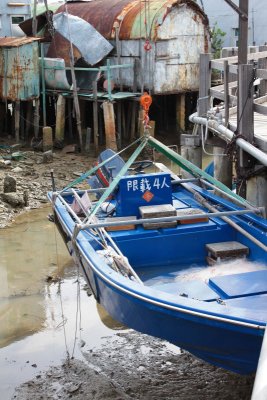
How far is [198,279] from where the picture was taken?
673cm

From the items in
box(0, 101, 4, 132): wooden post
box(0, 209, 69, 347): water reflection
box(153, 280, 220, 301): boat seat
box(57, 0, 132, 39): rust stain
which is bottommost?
box(0, 209, 69, 347): water reflection

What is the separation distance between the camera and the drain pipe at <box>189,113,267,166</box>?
6988mm

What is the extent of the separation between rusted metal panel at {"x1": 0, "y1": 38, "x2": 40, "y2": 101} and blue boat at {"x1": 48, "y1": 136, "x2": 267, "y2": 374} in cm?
914

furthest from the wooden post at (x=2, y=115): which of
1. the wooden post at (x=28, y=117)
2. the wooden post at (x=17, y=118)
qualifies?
the wooden post at (x=17, y=118)

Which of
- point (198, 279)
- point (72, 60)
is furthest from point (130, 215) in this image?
point (72, 60)

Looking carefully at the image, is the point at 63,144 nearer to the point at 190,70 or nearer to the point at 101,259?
the point at 190,70

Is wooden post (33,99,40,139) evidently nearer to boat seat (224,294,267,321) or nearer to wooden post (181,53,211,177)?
wooden post (181,53,211,177)

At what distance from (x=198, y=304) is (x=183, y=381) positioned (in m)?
1.71

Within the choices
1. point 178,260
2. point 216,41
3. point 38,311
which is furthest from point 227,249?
point 216,41

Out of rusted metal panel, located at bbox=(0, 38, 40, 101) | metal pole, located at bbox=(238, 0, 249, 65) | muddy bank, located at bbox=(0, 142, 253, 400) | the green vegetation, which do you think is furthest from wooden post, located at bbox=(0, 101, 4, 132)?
metal pole, located at bbox=(238, 0, 249, 65)

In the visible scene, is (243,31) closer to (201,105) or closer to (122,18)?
(201,105)

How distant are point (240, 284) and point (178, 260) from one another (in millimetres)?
1324

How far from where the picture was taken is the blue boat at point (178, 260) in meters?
5.00

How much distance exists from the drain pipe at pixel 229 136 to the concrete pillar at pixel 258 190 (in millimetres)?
601
